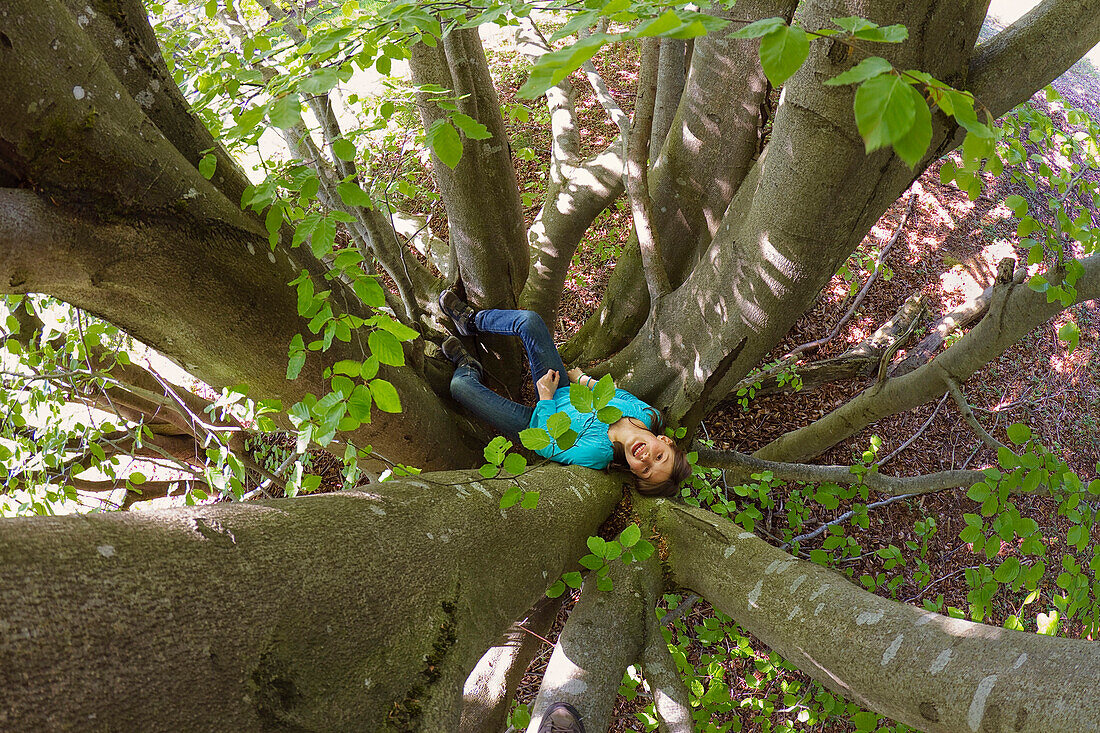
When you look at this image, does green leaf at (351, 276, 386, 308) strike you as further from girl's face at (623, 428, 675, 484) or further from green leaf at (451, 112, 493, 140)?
girl's face at (623, 428, 675, 484)

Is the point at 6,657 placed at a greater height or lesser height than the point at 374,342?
lesser

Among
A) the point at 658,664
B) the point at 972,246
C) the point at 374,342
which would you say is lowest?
the point at 658,664

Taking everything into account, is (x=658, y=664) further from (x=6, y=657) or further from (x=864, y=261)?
(x=864, y=261)

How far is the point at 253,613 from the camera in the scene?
1017 mm

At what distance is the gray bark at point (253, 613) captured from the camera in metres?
0.81

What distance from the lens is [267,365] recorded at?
2.03 meters

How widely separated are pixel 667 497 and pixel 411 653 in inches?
75.2

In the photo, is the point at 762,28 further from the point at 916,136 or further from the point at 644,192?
the point at 644,192

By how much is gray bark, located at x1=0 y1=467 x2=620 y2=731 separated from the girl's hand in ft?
6.06

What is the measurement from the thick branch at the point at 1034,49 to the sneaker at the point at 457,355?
2631mm

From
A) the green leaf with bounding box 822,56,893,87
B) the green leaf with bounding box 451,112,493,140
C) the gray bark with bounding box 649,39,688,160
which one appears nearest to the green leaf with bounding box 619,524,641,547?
the green leaf with bounding box 451,112,493,140

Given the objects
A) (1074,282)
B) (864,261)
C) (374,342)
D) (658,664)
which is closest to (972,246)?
(864,261)

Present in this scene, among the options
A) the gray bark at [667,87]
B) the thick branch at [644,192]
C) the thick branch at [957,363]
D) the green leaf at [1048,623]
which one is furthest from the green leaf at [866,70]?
the gray bark at [667,87]

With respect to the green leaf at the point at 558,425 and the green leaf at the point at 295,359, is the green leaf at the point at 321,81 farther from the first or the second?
the green leaf at the point at 558,425
